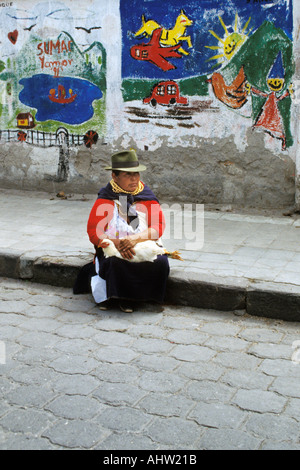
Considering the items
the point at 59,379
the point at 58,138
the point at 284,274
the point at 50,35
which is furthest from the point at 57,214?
the point at 59,379

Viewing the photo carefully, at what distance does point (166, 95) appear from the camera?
303 inches

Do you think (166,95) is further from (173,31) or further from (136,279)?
(136,279)

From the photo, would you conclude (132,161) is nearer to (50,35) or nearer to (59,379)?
(59,379)

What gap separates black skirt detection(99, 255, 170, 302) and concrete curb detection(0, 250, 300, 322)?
17 centimetres

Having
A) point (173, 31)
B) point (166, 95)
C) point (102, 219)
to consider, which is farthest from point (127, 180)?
point (173, 31)

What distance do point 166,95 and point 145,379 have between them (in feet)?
A: 15.2

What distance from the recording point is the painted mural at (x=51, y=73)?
320 inches

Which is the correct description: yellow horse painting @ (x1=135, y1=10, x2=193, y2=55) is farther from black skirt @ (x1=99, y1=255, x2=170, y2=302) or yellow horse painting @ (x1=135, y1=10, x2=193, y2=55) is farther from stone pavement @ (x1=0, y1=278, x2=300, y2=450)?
stone pavement @ (x1=0, y1=278, x2=300, y2=450)

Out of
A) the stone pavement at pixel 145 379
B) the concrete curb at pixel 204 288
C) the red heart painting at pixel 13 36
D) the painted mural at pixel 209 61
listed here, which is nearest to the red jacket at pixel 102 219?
the concrete curb at pixel 204 288

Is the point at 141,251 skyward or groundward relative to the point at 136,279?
skyward

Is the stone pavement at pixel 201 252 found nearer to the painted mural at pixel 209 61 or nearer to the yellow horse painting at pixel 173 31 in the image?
the painted mural at pixel 209 61

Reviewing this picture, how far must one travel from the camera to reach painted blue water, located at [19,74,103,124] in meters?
8.20

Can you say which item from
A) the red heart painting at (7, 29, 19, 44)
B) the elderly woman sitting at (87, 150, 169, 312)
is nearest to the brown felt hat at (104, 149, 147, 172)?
the elderly woman sitting at (87, 150, 169, 312)

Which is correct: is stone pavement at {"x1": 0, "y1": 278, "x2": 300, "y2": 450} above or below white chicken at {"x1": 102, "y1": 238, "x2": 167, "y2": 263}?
below
